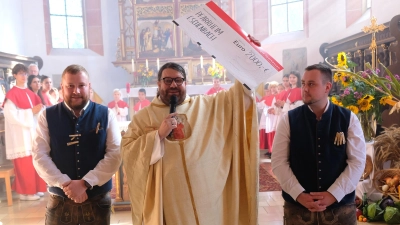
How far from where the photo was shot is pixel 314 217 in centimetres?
213

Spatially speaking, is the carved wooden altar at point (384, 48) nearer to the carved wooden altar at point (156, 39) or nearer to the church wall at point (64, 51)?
the carved wooden altar at point (156, 39)

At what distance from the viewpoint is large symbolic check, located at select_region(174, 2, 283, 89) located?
6.66ft

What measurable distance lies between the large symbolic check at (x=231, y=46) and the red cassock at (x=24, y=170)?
414 cm

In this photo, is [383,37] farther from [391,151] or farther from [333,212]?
[333,212]

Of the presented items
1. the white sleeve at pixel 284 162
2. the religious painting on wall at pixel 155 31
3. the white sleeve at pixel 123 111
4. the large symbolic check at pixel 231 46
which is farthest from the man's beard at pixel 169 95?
the religious painting on wall at pixel 155 31

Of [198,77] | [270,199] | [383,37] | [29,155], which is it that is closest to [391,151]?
[270,199]

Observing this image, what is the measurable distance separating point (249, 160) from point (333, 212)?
55 cm

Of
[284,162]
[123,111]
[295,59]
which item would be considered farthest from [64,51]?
[284,162]

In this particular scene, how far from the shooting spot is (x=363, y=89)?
12.0ft

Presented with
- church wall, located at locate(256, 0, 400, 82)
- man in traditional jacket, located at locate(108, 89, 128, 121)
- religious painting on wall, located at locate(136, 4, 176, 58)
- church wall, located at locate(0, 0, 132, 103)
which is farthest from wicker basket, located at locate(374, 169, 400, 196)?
church wall, located at locate(0, 0, 132, 103)

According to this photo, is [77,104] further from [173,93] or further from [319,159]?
[319,159]

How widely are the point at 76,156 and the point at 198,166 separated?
0.74m

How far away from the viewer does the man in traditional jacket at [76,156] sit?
2.22 m

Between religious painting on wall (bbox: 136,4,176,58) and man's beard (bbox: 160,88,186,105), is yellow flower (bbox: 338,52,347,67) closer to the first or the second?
man's beard (bbox: 160,88,186,105)
